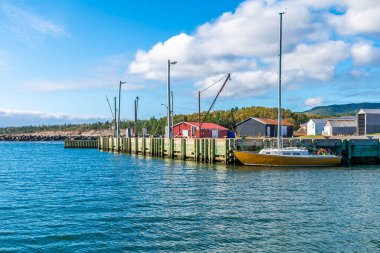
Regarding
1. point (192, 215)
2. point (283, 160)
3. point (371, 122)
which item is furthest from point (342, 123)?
point (192, 215)

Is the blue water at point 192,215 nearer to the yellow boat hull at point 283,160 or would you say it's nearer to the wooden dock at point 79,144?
the yellow boat hull at point 283,160

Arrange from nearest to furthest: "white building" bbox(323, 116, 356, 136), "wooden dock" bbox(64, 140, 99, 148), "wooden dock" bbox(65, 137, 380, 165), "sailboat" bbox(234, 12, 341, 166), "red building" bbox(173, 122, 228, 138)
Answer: "sailboat" bbox(234, 12, 341, 166) → "wooden dock" bbox(65, 137, 380, 165) → "red building" bbox(173, 122, 228, 138) → "white building" bbox(323, 116, 356, 136) → "wooden dock" bbox(64, 140, 99, 148)

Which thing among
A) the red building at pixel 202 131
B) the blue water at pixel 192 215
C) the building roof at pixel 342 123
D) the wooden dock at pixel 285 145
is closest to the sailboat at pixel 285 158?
the wooden dock at pixel 285 145

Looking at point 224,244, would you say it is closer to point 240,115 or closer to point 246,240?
point 246,240

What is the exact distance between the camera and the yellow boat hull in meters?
45.8

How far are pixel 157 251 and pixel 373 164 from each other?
42165 mm

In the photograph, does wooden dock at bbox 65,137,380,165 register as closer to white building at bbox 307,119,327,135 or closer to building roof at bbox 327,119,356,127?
building roof at bbox 327,119,356,127

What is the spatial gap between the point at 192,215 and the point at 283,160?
26542 millimetres

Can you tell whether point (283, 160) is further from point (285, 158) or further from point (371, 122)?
point (371, 122)

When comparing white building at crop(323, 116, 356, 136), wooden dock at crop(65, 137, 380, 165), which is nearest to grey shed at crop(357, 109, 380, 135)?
white building at crop(323, 116, 356, 136)

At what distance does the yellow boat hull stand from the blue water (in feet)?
30.7

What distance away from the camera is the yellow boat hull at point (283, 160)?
45.8m

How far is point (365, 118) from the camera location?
87938mm

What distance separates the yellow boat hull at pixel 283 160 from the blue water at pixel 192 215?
9371mm
